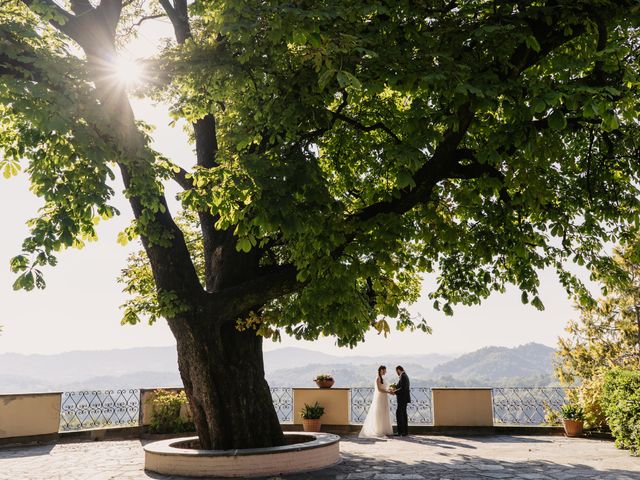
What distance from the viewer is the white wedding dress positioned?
16188 millimetres

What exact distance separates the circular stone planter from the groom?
5.86 meters

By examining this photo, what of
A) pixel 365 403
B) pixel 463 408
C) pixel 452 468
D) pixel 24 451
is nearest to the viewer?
pixel 452 468

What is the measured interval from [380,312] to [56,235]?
6.25 m

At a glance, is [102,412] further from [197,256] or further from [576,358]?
[576,358]

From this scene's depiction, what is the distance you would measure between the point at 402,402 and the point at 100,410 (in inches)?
368

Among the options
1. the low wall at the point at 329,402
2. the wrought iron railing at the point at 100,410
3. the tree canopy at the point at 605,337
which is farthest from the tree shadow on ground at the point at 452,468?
the tree canopy at the point at 605,337

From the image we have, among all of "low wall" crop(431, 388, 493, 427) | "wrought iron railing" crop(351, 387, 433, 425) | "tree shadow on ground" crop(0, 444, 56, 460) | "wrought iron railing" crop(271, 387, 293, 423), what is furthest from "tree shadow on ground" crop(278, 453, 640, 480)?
"wrought iron railing" crop(271, 387, 293, 423)

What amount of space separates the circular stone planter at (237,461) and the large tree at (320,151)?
2.19ft

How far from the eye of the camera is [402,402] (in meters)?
16.3

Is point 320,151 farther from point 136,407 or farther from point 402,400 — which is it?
point 136,407

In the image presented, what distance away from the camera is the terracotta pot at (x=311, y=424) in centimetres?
1673

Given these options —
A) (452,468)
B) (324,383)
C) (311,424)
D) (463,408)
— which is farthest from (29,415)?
(463,408)

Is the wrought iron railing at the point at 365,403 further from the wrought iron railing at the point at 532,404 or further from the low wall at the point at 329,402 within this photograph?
the wrought iron railing at the point at 532,404

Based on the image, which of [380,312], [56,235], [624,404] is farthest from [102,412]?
[624,404]
